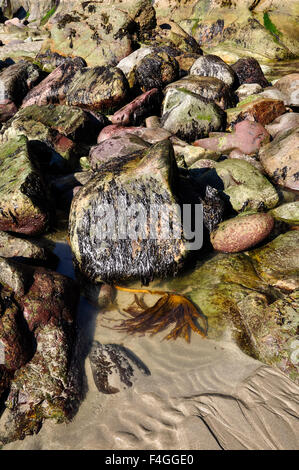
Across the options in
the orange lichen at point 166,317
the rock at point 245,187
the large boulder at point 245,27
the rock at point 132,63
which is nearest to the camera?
the orange lichen at point 166,317

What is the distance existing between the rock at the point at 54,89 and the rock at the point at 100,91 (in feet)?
1.64

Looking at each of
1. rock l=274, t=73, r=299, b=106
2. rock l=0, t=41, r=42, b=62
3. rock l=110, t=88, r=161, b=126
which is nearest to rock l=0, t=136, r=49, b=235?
rock l=110, t=88, r=161, b=126

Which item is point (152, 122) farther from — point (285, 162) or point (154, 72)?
point (285, 162)

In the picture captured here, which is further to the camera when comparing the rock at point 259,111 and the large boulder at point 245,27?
the large boulder at point 245,27

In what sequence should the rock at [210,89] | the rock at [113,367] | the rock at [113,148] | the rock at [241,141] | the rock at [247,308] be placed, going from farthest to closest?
the rock at [210,89], the rock at [241,141], the rock at [113,148], the rock at [247,308], the rock at [113,367]

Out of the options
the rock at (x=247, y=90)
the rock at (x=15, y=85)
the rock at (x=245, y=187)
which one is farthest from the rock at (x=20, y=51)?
the rock at (x=245, y=187)

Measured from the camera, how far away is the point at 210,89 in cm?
926

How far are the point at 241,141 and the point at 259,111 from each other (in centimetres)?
152

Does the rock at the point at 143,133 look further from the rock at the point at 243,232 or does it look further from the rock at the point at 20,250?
the rock at the point at 20,250

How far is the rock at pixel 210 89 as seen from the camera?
913 cm

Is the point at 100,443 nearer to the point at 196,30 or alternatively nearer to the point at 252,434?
the point at 252,434

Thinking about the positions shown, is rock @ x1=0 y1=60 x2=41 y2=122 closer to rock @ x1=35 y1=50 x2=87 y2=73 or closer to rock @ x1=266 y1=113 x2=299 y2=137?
rock @ x1=35 y1=50 x2=87 y2=73

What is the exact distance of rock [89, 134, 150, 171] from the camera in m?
6.59

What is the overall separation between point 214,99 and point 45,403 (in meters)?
8.87
